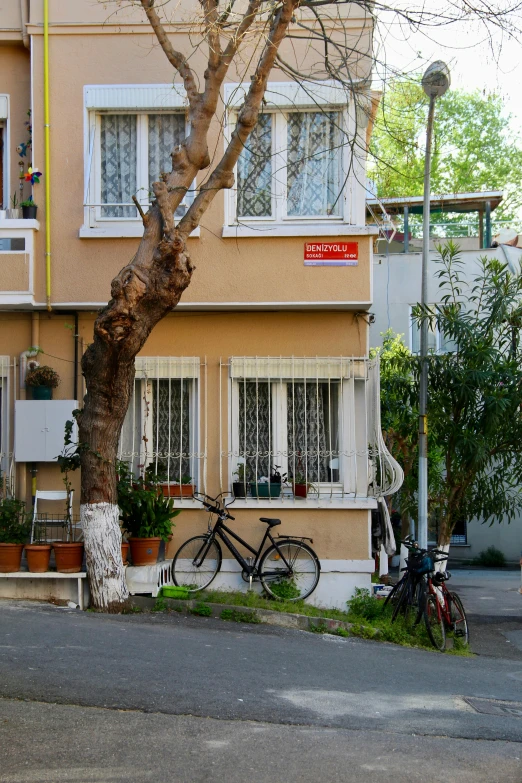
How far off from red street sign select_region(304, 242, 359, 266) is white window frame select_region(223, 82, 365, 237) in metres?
0.24

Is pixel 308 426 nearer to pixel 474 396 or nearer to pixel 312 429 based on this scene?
pixel 312 429

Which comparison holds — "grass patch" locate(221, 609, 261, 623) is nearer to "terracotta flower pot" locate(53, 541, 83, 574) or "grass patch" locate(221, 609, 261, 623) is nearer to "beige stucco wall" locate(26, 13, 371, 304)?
"terracotta flower pot" locate(53, 541, 83, 574)

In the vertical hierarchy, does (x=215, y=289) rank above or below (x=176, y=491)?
above

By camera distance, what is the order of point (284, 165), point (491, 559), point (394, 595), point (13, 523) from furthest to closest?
1. point (491, 559)
2. point (284, 165)
3. point (394, 595)
4. point (13, 523)

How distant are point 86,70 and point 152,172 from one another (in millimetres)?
1481

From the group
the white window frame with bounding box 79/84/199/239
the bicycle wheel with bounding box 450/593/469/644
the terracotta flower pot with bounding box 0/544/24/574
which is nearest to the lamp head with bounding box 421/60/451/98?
the white window frame with bounding box 79/84/199/239

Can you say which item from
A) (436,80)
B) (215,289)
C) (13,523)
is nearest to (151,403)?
(215,289)

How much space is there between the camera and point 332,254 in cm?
1192

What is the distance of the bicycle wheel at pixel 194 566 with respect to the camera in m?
11.7

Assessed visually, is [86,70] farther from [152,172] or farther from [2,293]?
[2,293]

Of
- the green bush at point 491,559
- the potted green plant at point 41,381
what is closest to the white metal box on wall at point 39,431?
the potted green plant at point 41,381

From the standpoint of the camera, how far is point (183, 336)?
40.1 feet

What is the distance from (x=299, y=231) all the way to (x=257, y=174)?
3.29 ft

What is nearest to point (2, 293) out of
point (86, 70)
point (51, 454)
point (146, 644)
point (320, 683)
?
point (51, 454)
